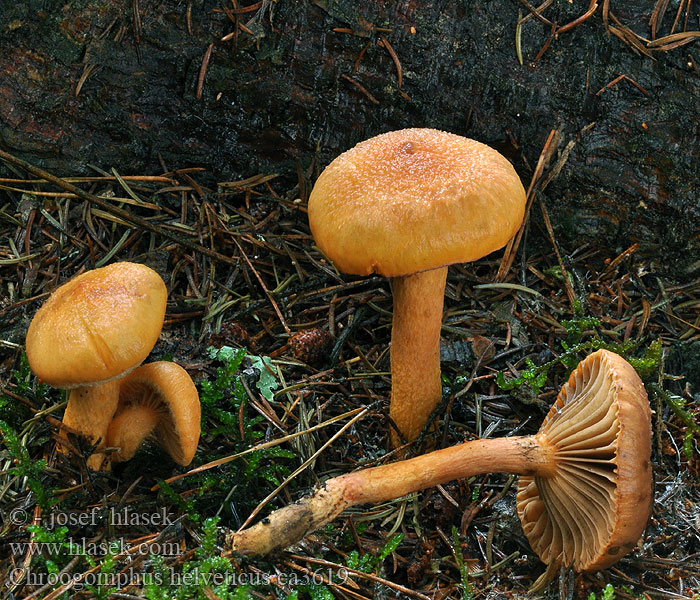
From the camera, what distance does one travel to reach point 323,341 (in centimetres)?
306

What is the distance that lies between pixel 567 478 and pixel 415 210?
3.77ft

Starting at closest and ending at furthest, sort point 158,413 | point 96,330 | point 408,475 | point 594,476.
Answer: point 96,330
point 594,476
point 408,475
point 158,413

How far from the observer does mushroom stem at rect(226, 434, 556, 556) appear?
230cm

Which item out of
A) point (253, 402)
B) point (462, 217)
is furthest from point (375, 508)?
point (462, 217)

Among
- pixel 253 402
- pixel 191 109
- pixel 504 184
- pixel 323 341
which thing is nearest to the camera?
pixel 504 184

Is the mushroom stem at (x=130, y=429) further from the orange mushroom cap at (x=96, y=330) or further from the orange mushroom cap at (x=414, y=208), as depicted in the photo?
the orange mushroom cap at (x=414, y=208)

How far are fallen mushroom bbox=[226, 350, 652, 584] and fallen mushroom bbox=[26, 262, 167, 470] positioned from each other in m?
0.76

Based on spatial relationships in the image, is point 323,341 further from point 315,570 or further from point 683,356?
point 683,356

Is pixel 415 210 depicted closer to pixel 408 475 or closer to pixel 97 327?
pixel 408 475

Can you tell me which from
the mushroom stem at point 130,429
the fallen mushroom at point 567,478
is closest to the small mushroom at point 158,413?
the mushroom stem at point 130,429

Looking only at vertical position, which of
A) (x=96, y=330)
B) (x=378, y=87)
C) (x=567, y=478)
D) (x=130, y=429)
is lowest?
(x=130, y=429)

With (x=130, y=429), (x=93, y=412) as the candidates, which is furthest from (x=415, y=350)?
(x=93, y=412)

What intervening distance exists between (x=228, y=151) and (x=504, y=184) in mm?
1673

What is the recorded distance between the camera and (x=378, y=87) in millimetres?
3219
